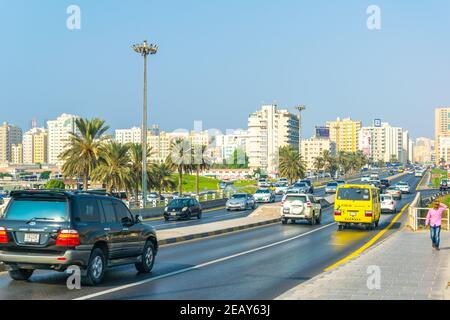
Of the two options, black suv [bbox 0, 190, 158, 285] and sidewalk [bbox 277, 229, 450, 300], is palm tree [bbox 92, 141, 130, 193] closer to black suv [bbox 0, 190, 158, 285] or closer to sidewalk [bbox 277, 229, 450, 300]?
sidewalk [bbox 277, 229, 450, 300]

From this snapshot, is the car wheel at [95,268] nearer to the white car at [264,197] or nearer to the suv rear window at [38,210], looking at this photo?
the suv rear window at [38,210]

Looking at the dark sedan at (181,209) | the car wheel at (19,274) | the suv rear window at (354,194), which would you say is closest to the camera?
the car wheel at (19,274)

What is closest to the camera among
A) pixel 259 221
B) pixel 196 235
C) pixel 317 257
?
pixel 317 257

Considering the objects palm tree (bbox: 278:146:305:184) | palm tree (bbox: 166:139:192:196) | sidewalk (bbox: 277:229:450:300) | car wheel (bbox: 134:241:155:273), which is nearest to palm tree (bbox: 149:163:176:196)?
palm tree (bbox: 166:139:192:196)

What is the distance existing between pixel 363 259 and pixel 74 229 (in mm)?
8108

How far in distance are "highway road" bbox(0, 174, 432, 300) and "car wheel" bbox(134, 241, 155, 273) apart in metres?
0.19

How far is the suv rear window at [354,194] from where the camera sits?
3127cm

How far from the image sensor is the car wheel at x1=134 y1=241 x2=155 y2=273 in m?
14.6

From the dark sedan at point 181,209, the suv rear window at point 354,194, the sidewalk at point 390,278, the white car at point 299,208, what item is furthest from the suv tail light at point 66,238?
the dark sedan at point 181,209

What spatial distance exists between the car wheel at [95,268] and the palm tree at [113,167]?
42.0m

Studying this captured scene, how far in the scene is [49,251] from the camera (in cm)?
1195
